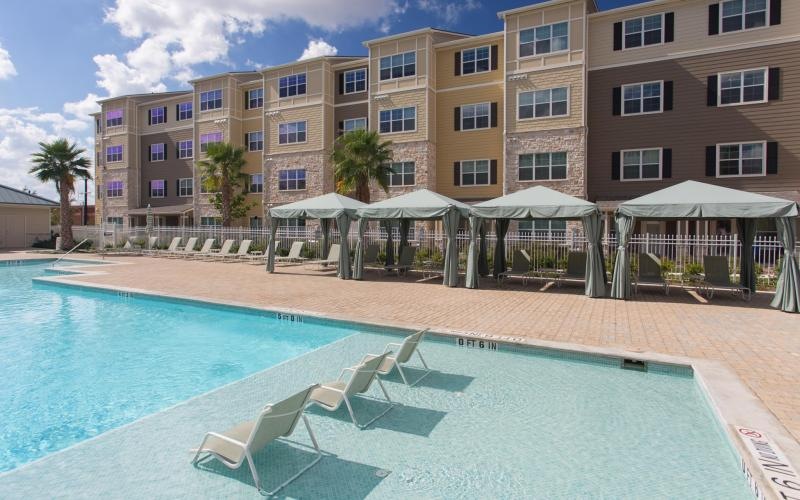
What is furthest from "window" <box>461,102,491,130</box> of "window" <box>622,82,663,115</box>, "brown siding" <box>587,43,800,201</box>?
"window" <box>622,82,663,115</box>

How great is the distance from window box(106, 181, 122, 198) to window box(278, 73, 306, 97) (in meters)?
18.5

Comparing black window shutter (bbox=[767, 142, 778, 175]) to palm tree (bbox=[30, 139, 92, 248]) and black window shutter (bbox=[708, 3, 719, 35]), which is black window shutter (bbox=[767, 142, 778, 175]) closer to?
black window shutter (bbox=[708, 3, 719, 35])

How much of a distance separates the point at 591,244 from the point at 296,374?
29.6ft

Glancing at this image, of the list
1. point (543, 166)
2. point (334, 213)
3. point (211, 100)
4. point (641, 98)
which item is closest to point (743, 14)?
point (641, 98)

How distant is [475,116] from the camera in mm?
25547

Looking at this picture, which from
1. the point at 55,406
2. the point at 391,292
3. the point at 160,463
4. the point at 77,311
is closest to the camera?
the point at 160,463

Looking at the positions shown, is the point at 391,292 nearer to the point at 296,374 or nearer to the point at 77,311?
the point at 296,374

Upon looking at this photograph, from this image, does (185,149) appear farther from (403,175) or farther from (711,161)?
(711,161)

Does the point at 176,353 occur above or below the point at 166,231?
below

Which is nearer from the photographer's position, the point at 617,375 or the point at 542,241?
the point at 617,375

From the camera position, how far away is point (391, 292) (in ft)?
43.2

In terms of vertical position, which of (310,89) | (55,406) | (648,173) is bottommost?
(55,406)

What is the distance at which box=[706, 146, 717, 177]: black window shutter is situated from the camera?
20.6m

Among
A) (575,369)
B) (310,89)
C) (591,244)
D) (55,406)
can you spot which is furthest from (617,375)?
(310,89)
